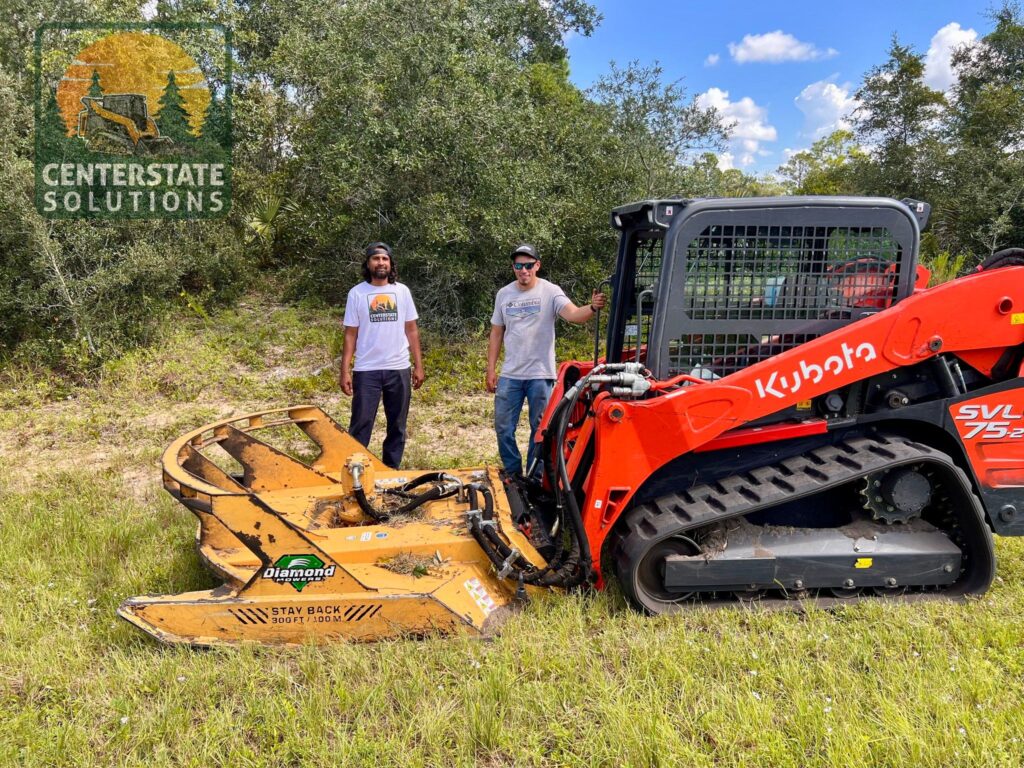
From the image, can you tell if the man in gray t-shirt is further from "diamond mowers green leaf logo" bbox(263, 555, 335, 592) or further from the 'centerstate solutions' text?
the 'centerstate solutions' text

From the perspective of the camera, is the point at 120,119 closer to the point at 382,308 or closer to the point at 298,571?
the point at 382,308

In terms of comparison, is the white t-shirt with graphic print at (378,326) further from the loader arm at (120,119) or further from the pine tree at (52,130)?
the loader arm at (120,119)

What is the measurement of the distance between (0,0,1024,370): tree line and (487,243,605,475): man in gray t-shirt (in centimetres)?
445

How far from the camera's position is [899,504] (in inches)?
138

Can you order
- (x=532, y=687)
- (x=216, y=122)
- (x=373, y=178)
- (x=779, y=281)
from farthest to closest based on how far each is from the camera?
(x=216, y=122) → (x=373, y=178) → (x=779, y=281) → (x=532, y=687)

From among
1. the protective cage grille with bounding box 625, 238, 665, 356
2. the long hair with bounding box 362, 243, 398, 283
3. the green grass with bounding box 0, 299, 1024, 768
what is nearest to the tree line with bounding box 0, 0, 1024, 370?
the long hair with bounding box 362, 243, 398, 283

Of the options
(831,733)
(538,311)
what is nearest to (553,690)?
(831,733)

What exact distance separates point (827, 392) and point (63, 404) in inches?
335

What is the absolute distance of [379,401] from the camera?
210 inches

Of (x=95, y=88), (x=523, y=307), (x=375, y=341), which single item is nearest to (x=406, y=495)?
(x=375, y=341)

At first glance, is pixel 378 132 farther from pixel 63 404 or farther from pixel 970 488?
pixel 970 488

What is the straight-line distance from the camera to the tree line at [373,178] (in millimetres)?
9156

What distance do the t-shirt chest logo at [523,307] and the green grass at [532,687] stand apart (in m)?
2.26

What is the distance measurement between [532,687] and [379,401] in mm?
3000
